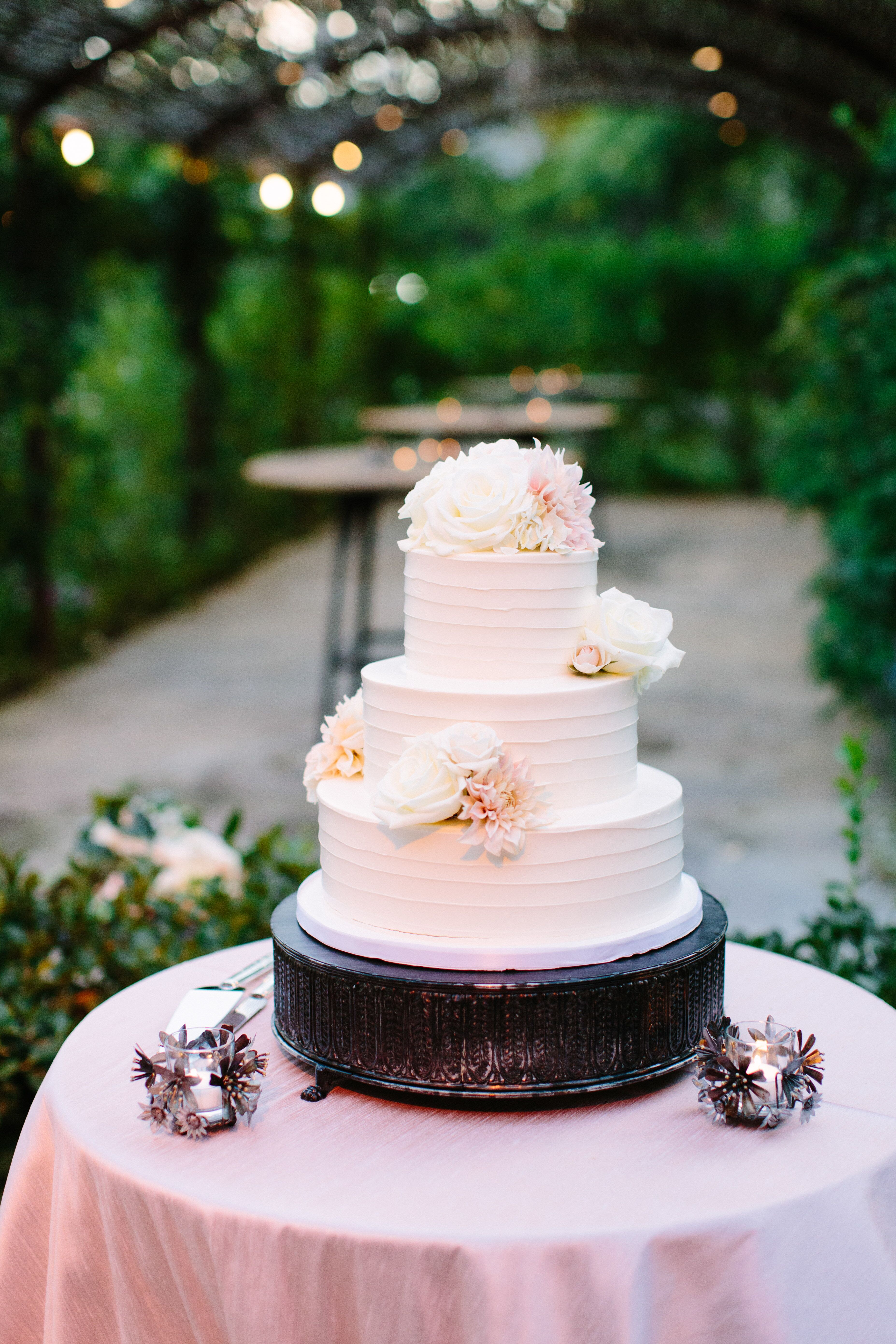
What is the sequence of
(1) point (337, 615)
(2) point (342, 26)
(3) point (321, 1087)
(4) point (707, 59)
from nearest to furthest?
(3) point (321, 1087) < (1) point (337, 615) < (2) point (342, 26) < (4) point (707, 59)

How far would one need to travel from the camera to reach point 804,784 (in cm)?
552

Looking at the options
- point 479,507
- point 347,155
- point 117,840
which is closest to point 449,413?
point 347,155

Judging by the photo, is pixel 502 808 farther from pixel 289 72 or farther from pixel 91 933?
pixel 289 72

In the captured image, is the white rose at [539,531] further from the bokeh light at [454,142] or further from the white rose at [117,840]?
the bokeh light at [454,142]

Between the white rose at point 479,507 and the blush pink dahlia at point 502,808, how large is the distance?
0.31m

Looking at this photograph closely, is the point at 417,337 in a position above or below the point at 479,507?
above

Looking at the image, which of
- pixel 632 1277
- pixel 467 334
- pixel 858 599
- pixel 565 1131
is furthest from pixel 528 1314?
pixel 467 334

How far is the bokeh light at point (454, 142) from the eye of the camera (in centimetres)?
1074

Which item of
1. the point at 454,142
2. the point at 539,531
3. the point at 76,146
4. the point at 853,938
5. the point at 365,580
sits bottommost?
the point at 853,938

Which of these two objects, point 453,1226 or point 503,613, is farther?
point 503,613

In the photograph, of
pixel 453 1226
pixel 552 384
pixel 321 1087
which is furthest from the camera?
pixel 552 384

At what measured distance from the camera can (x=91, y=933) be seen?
2.97 meters

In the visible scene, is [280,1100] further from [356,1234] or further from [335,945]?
[356,1234]

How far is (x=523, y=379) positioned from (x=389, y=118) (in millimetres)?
4302
